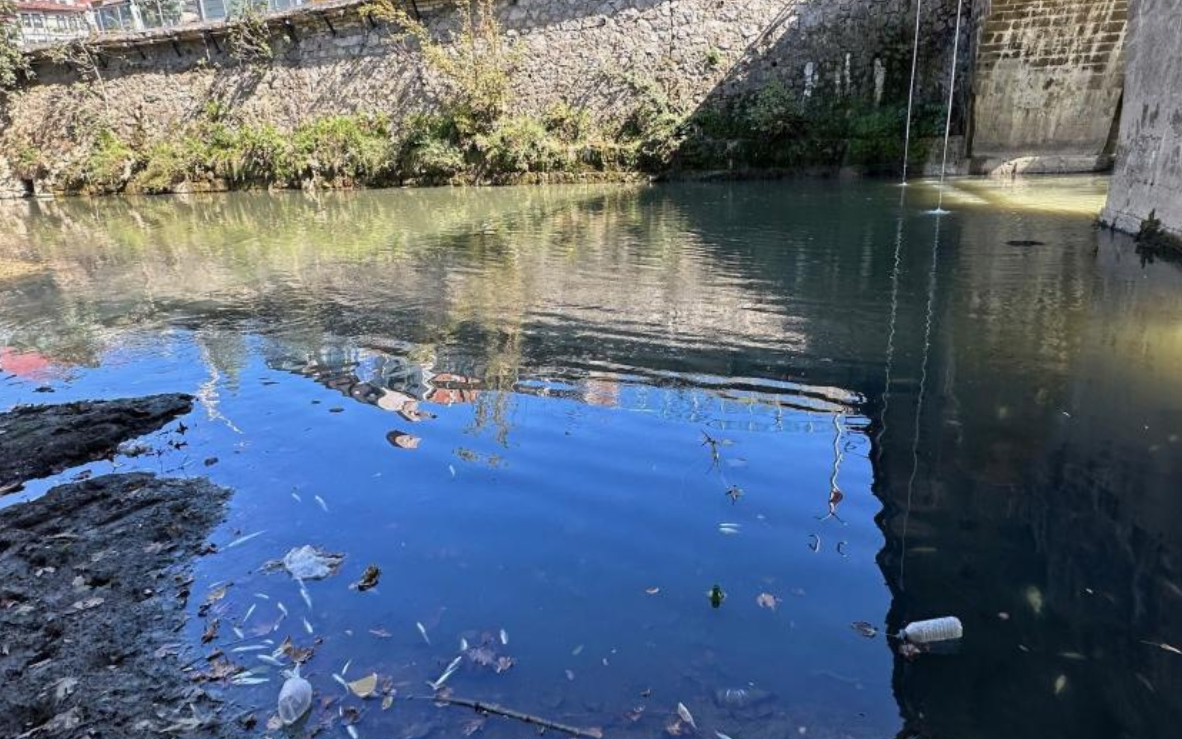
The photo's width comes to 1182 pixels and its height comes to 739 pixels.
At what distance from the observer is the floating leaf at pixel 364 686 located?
7.85ft

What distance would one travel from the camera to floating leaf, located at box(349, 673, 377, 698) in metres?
2.39

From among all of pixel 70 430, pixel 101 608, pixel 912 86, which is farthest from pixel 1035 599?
pixel 912 86

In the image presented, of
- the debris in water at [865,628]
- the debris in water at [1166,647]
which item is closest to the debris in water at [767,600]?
the debris in water at [865,628]

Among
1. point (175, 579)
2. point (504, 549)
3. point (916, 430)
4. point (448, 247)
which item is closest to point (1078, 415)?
point (916, 430)

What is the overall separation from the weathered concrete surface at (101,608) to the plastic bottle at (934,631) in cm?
209

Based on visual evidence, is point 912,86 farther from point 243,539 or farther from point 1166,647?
point 243,539

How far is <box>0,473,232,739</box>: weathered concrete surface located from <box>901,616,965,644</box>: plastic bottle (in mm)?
2087

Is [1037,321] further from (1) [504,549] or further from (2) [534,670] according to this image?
(2) [534,670]

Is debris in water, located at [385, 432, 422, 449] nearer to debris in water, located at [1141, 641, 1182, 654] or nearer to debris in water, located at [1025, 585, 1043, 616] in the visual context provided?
debris in water, located at [1025, 585, 1043, 616]

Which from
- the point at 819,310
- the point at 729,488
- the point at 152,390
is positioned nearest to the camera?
the point at 729,488

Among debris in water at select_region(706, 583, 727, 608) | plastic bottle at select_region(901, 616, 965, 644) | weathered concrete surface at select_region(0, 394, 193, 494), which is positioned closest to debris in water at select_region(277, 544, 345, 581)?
debris in water at select_region(706, 583, 727, 608)

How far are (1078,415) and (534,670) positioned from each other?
344 centimetres

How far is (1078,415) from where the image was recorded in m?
4.29

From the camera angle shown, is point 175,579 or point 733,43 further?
point 733,43
